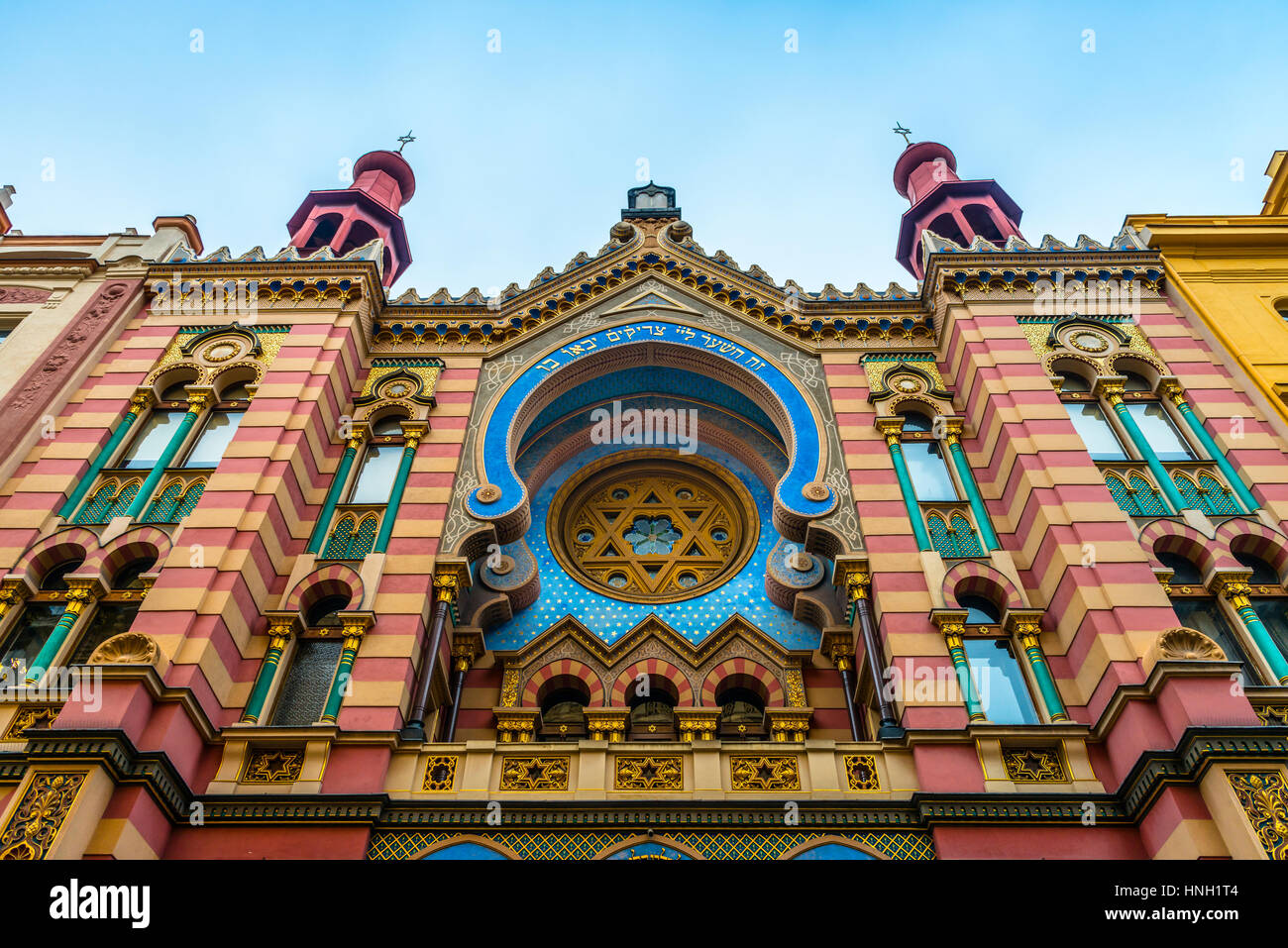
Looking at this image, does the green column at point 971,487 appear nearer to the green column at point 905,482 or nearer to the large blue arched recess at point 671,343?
the green column at point 905,482

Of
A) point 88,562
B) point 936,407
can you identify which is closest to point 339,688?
point 88,562

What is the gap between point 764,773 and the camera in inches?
453

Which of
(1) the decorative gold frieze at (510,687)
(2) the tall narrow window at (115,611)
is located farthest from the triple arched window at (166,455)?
(1) the decorative gold frieze at (510,687)

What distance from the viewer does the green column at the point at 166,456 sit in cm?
1403

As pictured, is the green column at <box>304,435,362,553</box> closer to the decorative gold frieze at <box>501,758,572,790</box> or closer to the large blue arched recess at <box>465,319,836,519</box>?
the large blue arched recess at <box>465,319,836,519</box>

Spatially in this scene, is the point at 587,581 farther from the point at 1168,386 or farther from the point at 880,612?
the point at 1168,386

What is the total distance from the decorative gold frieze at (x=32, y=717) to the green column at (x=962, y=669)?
1060 cm

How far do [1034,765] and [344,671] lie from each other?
830 cm

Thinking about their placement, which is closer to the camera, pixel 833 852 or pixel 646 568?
pixel 833 852

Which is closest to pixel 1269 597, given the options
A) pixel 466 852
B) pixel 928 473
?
pixel 928 473

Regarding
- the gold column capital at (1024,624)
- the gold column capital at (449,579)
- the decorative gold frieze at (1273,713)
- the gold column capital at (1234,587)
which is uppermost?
the gold column capital at (449,579)

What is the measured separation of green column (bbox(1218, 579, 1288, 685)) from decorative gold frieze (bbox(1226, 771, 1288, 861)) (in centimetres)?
228

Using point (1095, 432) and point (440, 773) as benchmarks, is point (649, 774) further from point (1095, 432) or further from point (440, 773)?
point (1095, 432)

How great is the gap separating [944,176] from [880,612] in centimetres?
1634
